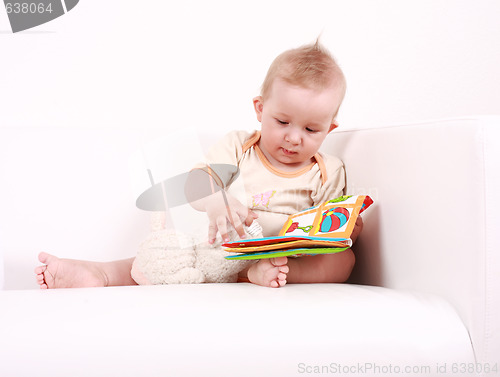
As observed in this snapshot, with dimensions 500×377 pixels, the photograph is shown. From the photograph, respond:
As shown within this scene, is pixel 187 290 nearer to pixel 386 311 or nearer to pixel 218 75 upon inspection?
pixel 386 311

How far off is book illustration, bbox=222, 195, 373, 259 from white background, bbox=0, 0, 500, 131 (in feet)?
1.78

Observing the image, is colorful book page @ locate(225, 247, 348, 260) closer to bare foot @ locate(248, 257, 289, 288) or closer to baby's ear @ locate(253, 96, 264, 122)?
bare foot @ locate(248, 257, 289, 288)

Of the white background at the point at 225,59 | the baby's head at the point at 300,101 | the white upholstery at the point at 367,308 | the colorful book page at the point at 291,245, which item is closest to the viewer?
the white upholstery at the point at 367,308

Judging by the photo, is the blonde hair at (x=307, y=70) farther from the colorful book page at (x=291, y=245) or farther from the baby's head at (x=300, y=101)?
the colorful book page at (x=291, y=245)

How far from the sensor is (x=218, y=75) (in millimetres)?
1740

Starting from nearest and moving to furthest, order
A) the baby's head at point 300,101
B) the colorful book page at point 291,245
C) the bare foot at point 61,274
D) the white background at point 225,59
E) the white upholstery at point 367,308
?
the white upholstery at point 367,308 < the colorful book page at point 291,245 < the bare foot at point 61,274 < the baby's head at point 300,101 < the white background at point 225,59

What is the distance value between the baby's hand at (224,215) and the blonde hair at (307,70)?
26 centimetres

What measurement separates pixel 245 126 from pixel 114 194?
526 millimetres

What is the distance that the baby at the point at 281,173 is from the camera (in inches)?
42.6

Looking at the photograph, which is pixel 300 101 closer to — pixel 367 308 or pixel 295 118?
pixel 295 118

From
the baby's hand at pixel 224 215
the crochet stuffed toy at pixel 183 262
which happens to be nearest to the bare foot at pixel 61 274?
the crochet stuffed toy at pixel 183 262

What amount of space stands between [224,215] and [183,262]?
0.12 m

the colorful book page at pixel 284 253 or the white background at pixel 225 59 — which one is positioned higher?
the white background at pixel 225 59

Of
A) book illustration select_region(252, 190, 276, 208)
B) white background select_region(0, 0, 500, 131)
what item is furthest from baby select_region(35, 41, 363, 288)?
white background select_region(0, 0, 500, 131)
